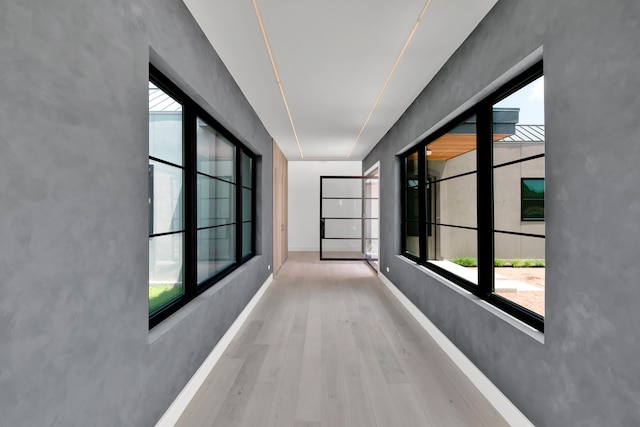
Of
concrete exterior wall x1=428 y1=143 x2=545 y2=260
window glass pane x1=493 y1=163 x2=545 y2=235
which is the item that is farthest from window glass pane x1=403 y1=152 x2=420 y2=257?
window glass pane x1=493 y1=163 x2=545 y2=235

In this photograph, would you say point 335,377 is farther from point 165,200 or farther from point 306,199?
Answer: point 306,199

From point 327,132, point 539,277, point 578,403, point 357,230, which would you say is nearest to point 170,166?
point 539,277

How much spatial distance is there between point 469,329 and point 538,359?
0.71 metres

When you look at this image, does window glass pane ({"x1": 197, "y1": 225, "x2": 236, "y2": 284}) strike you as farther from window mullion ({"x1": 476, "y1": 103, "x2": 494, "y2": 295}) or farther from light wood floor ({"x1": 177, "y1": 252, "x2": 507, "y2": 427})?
window mullion ({"x1": 476, "y1": 103, "x2": 494, "y2": 295})

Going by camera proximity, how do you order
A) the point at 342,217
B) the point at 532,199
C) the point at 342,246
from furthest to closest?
1. the point at 342,246
2. the point at 342,217
3. the point at 532,199

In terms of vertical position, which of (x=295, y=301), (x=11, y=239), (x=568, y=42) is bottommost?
(x=295, y=301)

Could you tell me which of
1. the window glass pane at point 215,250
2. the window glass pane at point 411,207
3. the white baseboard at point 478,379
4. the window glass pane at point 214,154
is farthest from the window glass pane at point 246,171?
the white baseboard at point 478,379

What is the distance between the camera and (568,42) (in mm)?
1360

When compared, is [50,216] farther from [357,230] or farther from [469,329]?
[357,230]

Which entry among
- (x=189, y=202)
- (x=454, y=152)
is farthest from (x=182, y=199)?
(x=454, y=152)

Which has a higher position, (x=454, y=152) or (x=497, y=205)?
(x=454, y=152)

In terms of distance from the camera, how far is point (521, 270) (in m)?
1.94

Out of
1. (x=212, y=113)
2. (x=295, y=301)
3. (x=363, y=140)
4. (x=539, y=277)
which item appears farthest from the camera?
(x=363, y=140)

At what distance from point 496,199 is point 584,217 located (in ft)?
3.03
